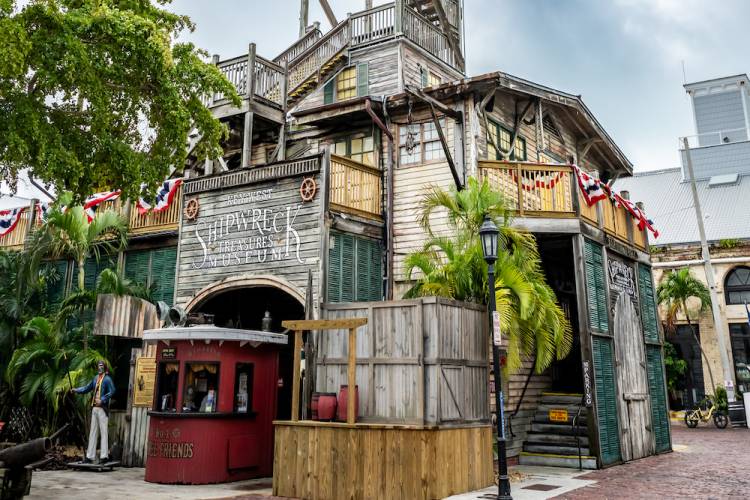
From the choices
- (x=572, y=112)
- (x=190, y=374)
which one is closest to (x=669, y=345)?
(x=572, y=112)

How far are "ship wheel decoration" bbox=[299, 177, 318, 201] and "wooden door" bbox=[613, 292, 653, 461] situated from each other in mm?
7485

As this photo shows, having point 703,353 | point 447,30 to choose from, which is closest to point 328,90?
point 447,30

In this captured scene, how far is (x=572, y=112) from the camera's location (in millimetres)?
17609

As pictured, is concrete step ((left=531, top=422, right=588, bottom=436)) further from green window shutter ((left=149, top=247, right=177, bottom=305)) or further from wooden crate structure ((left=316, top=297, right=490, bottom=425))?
green window shutter ((left=149, top=247, right=177, bottom=305))

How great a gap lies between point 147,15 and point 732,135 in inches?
1596

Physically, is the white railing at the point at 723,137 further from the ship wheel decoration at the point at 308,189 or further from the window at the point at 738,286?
the ship wheel decoration at the point at 308,189

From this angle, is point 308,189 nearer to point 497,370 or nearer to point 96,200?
point 497,370

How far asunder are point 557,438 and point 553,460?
877 millimetres

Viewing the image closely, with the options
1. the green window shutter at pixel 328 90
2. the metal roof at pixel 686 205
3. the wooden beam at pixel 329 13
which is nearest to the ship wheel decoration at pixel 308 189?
the green window shutter at pixel 328 90

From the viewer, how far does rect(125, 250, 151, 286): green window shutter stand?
16.7 m

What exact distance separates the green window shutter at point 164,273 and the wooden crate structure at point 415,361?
20.5 feet

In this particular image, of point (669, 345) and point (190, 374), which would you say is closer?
point (190, 374)

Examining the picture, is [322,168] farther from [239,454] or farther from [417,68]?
[417,68]

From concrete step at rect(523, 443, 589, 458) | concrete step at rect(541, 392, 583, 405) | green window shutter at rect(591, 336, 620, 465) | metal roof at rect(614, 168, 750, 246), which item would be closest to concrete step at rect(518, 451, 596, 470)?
concrete step at rect(523, 443, 589, 458)
